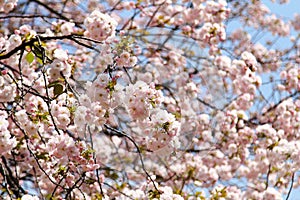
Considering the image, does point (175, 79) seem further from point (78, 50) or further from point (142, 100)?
point (142, 100)

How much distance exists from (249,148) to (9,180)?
114 inches

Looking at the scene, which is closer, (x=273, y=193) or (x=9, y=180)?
(x=9, y=180)

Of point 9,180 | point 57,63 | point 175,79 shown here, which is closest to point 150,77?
point 175,79

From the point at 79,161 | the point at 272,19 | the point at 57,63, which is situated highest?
A: the point at 272,19

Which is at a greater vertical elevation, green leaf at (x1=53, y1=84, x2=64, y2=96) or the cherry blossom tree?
the cherry blossom tree

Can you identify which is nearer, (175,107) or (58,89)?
(58,89)

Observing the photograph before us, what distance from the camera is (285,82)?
640 centimetres

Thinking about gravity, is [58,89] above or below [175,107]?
below

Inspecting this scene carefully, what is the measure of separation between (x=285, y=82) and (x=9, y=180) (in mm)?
3518

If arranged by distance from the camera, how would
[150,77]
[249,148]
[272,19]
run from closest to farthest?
[150,77], [249,148], [272,19]

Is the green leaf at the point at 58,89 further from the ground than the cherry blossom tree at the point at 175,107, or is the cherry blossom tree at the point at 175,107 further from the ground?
the cherry blossom tree at the point at 175,107

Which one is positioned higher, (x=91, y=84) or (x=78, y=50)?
(x=78, y=50)

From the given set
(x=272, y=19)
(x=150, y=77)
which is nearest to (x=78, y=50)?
(x=150, y=77)

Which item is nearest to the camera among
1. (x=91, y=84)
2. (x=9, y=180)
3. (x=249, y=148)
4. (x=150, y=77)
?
(x=91, y=84)
